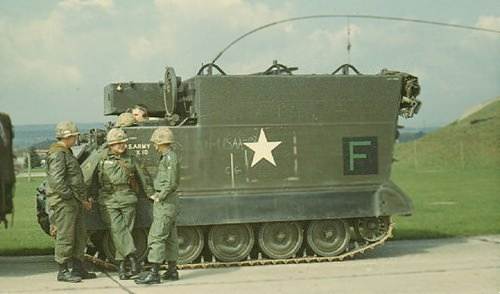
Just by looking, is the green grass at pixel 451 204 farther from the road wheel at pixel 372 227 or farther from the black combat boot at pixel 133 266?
the black combat boot at pixel 133 266

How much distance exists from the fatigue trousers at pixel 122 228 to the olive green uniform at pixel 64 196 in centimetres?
41

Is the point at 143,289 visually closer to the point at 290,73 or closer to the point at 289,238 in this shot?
the point at 289,238

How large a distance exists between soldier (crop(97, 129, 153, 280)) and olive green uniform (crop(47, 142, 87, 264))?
13.0 inches

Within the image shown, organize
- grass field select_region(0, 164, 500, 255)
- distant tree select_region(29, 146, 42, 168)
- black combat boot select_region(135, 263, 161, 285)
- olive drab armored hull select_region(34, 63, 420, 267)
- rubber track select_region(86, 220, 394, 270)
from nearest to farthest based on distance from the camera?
black combat boot select_region(135, 263, 161, 285), rubber track select_region(86, 220, 394, 270), olive drab armored hull select_region(34, 63, 420, 267), distant tree select_region(29, 146, 42, 168), grass field select_region(0, 164, 500, 255)

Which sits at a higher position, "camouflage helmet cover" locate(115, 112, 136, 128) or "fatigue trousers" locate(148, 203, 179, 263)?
"camouflage helmet cover" locate(115, 112, 136, 128)

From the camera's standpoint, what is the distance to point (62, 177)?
10.7 meters

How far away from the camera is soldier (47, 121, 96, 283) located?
10.7 metres

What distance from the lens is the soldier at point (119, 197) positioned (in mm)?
11039

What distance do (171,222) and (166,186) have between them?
17.1 inches

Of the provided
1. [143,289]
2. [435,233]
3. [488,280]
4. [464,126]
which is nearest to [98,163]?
[143,289]

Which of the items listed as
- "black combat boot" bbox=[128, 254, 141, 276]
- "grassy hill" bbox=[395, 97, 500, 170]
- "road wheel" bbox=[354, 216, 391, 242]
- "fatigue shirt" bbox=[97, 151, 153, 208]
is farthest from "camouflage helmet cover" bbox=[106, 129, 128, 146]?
"grassy hill" bbox=[395, 97, 500, 170]

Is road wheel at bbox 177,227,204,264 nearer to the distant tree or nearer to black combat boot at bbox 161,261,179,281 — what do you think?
black combat boot at bbox 161,261,179,281

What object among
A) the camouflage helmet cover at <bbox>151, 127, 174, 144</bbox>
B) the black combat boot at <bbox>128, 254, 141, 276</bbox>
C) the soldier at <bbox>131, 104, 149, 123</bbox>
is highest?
the soldier at <bbox>131, 104, 149, 123</bbox>

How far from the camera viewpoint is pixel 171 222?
1086cm
